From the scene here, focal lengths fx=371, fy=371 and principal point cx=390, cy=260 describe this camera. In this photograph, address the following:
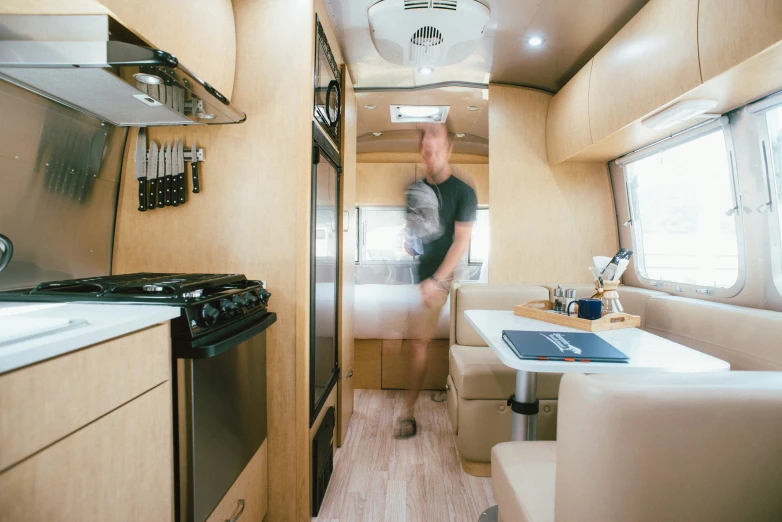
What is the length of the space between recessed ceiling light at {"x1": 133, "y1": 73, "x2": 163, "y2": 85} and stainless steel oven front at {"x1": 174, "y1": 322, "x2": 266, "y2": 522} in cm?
96

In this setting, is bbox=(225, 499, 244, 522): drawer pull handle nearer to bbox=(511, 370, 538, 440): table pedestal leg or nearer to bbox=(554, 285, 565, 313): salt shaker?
bbox=(511, 370, 538, 440): table pedestal leg

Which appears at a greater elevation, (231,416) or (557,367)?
(557,367)

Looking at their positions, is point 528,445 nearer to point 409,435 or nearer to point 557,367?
point 557,367

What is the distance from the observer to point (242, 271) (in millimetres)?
1694

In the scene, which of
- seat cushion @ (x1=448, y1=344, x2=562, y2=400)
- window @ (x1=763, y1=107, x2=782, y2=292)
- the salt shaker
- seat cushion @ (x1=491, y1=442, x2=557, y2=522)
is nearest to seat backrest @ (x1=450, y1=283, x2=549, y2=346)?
seat cushion @ (x1=448, y1=344, x2=562, y2=400)

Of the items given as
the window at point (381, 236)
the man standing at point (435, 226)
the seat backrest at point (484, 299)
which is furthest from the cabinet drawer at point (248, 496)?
the window at point (381, 236)

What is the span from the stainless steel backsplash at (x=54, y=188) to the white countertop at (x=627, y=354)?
179cm

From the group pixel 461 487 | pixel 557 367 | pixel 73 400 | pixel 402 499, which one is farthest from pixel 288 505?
pixel 557 367

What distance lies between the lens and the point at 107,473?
869 mm

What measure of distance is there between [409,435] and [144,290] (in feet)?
6.68

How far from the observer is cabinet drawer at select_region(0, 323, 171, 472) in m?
0.66

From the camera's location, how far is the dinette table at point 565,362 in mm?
1197

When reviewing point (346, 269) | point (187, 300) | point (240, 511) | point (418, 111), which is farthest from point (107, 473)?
point (418, 111)

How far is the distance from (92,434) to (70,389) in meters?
0.13
